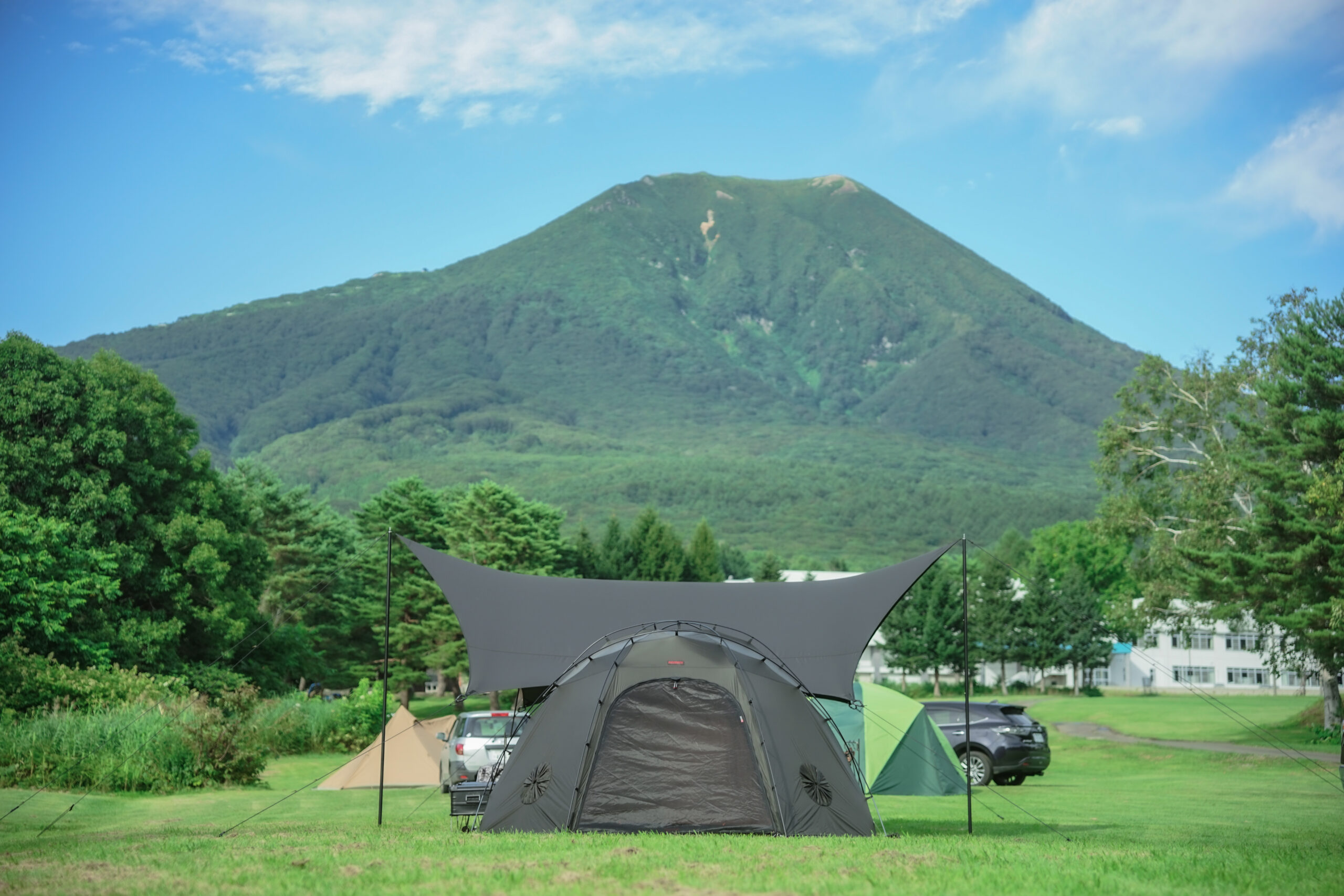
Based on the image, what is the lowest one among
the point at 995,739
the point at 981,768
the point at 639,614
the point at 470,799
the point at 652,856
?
the point at 981,768

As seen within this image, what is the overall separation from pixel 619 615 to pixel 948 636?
5850 centimetres

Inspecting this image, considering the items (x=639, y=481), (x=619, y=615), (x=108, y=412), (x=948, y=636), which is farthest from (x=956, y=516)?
(x=619, y=615)

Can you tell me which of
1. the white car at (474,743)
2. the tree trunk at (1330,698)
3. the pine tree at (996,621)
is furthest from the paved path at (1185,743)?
the pine tree at (996,621)

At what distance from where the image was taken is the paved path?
2759 centimetres

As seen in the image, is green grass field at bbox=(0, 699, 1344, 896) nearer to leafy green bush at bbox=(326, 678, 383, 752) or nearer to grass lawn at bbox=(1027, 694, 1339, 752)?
leafy green bush at bbox=(326, 678, 383, 752)

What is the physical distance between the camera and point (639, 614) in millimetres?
12656

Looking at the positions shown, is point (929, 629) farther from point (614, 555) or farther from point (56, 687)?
point (56, 687)

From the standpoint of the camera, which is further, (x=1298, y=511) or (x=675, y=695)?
(x=1298, y=511)

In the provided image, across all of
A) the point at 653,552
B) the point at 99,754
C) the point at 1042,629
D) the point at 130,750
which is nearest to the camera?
the point at 99,754

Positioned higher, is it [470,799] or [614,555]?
[614,555]

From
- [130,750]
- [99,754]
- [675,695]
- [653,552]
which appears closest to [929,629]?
[653,552]

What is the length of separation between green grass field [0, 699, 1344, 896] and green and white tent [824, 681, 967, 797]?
7.37 feet

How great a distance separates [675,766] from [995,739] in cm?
1055

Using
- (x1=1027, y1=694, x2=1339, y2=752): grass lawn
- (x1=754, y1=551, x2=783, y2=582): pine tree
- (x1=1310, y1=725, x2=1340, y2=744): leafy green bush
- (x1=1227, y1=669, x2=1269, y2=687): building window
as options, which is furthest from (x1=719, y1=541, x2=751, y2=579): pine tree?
(x1=1310, y1=725, x2=1340, y2=744): leafy green bush
